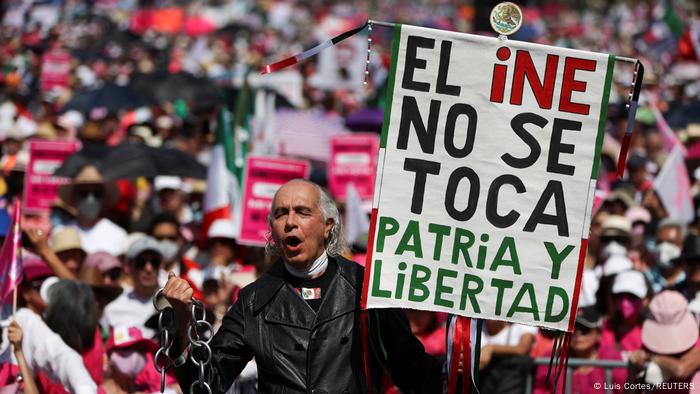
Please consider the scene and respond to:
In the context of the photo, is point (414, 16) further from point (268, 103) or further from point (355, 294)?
point (355, 294)

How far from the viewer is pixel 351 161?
12.1 metres

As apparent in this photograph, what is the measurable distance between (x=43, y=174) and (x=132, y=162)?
728 mm

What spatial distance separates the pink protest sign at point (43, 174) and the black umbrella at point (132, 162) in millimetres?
145

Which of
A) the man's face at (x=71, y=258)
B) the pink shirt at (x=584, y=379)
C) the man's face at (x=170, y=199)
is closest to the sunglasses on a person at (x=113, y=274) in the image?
the man's face at (x=71, y=258)

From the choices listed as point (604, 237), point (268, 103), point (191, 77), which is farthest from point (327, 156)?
point (191, 77)

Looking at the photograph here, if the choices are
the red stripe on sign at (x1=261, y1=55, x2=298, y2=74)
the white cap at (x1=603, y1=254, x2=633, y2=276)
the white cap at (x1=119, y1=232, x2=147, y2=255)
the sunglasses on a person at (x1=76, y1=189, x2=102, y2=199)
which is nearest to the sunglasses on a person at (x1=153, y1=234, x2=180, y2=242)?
the white cap at (x1=119, y1=232, x2=147, y2=255)

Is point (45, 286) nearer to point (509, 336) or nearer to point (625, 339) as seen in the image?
point (509, 336)

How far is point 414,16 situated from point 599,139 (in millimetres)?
39300

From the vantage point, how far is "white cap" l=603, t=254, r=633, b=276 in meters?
8.66

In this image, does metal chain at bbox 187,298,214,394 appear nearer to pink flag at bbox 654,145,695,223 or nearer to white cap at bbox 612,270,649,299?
white cap at bbox 612,270,649,299

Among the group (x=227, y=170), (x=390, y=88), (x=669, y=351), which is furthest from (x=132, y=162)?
(x=390, y=88)

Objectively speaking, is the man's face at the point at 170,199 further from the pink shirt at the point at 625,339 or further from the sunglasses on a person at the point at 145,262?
the pink shirt at the point at 625,339

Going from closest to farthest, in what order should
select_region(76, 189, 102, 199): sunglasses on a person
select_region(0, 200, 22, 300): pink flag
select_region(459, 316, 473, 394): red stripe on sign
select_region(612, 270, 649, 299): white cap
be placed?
select_region(459, 316, 473, 394): red stripe on sign, select_region(0, 200, 22, 300): pink flag, select_region(612, 270, 649, 299): white cap, select_region(76, 189, 102, 199): sunglasses on a person

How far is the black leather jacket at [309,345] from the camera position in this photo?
4824 mm
